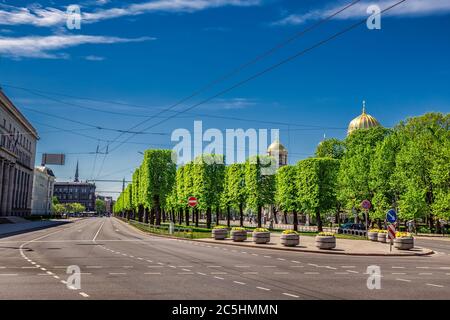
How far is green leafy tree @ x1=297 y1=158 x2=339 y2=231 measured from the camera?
6159 cm

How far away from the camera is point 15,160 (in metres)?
101

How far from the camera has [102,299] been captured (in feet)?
38.0

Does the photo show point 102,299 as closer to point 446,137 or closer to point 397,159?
point 397,159

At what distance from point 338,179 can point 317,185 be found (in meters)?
8.63

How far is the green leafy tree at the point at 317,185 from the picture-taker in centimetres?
6159

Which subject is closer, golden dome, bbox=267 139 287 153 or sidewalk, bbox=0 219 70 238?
sidewalk, bbox=0 219 70 238

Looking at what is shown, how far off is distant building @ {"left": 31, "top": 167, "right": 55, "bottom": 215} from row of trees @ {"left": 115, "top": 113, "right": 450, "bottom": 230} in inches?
4000

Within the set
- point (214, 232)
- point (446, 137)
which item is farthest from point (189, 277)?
point (446, 137)

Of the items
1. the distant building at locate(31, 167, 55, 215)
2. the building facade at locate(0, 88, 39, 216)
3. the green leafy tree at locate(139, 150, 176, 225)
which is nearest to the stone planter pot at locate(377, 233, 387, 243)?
the green leafy tree at locate(139, 150, 176, 225)

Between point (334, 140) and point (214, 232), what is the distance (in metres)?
61.6

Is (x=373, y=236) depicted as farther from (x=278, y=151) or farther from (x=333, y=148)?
(x=278, y=151)

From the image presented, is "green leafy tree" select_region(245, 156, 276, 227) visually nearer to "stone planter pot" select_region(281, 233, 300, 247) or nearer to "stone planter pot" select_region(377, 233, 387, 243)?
"stone planter pot" select_region(377, 233, 387, 243)

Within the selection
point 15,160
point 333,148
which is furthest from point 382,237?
point 15,160

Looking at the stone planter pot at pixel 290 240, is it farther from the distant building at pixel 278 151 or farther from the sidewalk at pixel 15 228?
the distant building at pixel 278 151
